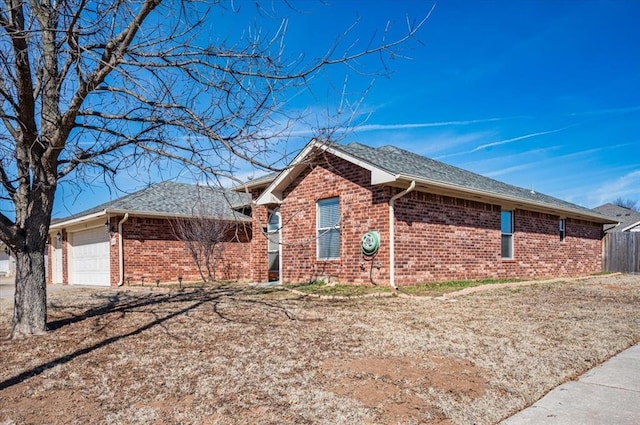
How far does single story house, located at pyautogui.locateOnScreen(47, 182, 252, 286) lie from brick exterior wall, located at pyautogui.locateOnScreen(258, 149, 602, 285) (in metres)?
2.02

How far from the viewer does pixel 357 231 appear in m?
11.6

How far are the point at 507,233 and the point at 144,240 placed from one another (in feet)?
38.7

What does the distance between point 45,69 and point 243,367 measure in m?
4.66

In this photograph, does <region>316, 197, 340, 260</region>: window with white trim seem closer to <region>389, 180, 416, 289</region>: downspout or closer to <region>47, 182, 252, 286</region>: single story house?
<region>389, 180, 416, 289</region>: downspout

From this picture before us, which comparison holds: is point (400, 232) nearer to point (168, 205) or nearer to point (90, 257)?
point (168, 205)

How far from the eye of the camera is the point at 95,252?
17469 millimetres

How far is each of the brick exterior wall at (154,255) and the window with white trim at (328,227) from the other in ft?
13.2

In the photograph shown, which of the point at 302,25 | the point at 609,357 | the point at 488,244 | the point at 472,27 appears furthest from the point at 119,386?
the point at 488,244

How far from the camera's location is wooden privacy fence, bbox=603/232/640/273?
20938mm

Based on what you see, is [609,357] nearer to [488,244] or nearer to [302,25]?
[302,25]

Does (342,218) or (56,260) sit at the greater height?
(342,218)

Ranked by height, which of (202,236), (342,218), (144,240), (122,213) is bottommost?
(144,240)

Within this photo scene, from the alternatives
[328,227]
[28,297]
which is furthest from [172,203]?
[28,297]

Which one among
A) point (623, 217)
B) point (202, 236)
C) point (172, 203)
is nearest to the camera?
point (202, 236)
